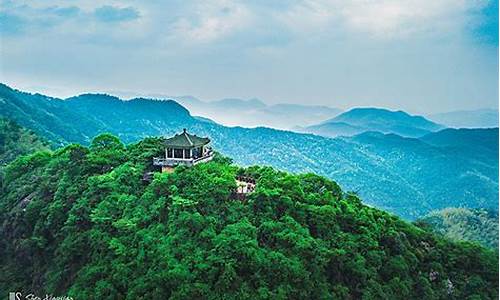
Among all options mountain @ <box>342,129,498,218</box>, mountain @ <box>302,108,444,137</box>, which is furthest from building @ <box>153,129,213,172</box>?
mountain @ <box>302,108,444,137</box>

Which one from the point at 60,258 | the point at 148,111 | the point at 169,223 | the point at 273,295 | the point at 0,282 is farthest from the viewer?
the point at 148,111

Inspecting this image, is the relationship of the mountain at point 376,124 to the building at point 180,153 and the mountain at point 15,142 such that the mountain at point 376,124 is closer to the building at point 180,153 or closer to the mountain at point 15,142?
the mountain at point 15,142

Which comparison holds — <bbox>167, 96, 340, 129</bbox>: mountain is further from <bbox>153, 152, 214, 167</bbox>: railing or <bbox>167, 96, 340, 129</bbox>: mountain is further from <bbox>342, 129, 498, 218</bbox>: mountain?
<bbox>342, 129, 498, 218</bbox>: mountain

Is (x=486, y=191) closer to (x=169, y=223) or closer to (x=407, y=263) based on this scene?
(x=407, y=263)

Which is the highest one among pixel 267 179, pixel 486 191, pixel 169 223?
pixel 267 179

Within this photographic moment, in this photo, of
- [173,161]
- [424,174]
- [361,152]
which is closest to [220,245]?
[173,161]

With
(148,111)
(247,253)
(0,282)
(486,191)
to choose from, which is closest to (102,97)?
(148,111)
